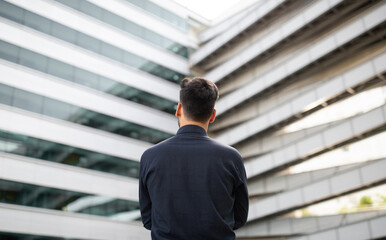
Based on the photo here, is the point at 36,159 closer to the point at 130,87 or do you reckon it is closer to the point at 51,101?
the point at 51,101

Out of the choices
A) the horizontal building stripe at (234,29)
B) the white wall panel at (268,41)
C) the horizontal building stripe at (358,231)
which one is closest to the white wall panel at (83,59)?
the horizontal building stripe at (234,29)

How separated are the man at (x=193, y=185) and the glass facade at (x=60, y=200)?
72.6ft

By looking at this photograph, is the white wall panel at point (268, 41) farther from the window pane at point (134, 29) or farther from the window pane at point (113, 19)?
the window pane at point (113, 19)

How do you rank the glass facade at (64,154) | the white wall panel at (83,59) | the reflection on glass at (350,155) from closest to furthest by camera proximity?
the reflection on glass at (350,155) < the glass facade at (64,154) < the white wall panel at (83,59)

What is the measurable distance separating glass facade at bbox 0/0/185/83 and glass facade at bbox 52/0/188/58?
2023 millimetres

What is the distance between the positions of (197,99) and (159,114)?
2852 cm

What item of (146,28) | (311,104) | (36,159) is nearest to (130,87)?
(146,28)

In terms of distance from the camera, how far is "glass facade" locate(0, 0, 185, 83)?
24516 millimetres

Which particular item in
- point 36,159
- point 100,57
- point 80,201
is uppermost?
point 100,57

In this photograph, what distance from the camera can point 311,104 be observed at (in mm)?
23594

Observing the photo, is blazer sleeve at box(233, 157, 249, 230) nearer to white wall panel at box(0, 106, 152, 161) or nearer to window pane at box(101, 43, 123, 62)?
white wall panel at box(0, 106, 152, 161)

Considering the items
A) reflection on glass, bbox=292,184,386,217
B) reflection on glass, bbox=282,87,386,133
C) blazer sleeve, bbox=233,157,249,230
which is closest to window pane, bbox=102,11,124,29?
reflection on glass, bbox=282,87,386,133

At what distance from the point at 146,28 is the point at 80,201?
15790 mm

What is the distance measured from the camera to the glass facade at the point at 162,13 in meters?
32.3
